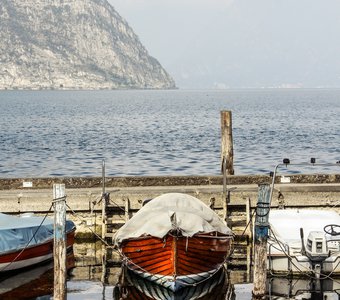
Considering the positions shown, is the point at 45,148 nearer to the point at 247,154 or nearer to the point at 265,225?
the point at 247,154

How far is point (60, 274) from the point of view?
67.2 ft

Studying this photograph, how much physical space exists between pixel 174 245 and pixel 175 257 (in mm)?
329

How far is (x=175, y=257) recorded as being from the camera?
2191cm

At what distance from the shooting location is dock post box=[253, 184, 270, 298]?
20.8 metres

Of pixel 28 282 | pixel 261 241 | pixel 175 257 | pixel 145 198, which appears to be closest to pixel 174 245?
pixel 175 257

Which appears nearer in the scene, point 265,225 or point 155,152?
point 265,225

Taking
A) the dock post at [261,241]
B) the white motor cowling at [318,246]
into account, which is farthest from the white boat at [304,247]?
the dock post at [261,241]

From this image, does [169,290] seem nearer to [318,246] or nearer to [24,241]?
[318,246]

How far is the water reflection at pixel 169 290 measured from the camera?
22.2 meters

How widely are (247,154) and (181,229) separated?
47.5m

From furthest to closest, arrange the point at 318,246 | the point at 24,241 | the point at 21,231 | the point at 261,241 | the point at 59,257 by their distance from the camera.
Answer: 1. the point at 21,231
2. the point at 24,241
3. the point at 318,246
4. the point at 261,241
5. the point at 59,257

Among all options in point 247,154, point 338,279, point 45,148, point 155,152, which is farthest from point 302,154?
point 338,279

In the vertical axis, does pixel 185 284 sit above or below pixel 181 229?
below

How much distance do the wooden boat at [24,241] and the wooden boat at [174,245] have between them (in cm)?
320
